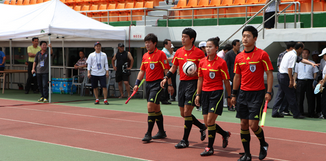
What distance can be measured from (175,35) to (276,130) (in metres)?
8.15

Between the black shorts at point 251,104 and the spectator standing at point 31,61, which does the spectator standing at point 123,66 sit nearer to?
the spectator standing at point 31,61

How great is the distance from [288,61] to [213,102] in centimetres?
465

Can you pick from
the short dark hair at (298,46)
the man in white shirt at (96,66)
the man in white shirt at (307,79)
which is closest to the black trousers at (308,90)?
the man in white shirt at (307,79)

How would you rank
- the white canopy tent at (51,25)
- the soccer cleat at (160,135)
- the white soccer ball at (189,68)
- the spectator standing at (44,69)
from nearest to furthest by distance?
the white soccer ball at (189,68) → the soccer cleat at (160,135) → the white canopy tent at (51,25) → the spectator standing at (44,69)

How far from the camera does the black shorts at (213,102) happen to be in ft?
20.1

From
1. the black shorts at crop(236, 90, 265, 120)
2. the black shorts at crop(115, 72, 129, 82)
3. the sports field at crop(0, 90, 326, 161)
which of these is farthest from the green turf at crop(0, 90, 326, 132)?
the black shorts at crop(236, 90, 265, 120)

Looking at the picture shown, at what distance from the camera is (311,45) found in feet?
43.3

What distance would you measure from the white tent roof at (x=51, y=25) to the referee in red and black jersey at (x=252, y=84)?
8.93 metres

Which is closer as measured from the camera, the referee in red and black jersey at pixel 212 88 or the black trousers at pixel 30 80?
the referee in red and black jersey at pixel 212 88

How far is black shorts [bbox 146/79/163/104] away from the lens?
719 centimetres

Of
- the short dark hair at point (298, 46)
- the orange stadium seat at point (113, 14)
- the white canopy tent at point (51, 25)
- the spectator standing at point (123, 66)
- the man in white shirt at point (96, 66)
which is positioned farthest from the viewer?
the orange stadium seat at point (113, 14)

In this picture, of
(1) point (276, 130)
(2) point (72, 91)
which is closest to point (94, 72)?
(2) point (72, 91)

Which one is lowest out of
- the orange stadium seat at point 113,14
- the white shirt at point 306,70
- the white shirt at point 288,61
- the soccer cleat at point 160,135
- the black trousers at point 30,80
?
the soccer cleat at point 160,135

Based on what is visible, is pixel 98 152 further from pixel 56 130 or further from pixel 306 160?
pixel 306 160
